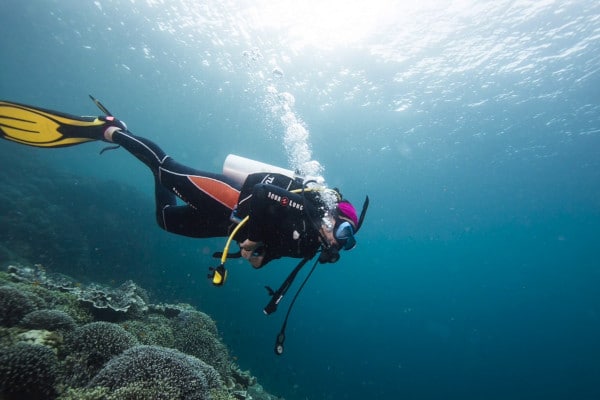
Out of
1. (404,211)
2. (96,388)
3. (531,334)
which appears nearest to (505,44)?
(96,388)

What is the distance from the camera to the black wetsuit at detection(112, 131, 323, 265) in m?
3.64

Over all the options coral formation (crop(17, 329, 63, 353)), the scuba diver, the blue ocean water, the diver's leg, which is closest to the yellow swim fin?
the scuba diver

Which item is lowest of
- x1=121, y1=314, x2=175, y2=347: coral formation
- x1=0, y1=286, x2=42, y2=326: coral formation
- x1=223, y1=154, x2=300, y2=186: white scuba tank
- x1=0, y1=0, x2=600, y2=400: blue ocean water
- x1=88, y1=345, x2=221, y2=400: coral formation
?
x1=121, y1=314, x2=175, y2=347: coral formation

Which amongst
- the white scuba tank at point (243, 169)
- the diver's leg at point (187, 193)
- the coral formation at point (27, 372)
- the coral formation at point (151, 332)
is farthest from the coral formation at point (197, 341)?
the white scuba tank at point (243, 169)

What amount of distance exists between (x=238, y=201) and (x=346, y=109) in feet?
95.8

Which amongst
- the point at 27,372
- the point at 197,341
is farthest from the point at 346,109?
the point at 27,372

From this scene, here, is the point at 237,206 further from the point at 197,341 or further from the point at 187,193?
the point at 197,341

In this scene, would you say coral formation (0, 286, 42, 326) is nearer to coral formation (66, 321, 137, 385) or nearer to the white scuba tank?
coral formation (66, 321, 137, 385)

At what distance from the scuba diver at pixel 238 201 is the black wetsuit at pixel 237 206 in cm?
1

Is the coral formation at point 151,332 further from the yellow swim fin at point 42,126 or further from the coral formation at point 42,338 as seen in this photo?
the yellow swim fin at point 42,126

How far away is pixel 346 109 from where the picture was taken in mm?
31109

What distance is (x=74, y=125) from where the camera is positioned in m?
4.95

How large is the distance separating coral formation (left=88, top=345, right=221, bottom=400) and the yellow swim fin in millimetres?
3644

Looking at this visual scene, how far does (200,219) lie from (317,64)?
71.5 ft
